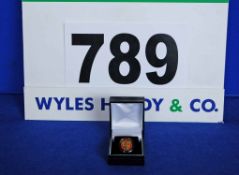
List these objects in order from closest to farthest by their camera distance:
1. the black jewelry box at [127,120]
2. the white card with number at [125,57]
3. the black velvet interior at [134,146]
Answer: the black velvet interior at [134,146] < the black jewelry box at [127,120] < the white card with number at [125,57]

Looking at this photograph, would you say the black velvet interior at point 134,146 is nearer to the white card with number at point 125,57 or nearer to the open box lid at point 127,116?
the open box lid at point 127,116

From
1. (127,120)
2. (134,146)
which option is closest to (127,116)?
(127,120)

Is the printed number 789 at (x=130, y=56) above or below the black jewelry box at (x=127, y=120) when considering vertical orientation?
above

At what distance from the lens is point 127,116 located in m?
1.65

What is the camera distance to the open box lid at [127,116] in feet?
5.29

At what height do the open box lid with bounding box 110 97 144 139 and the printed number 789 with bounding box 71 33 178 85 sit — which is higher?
the printed number 789 with bounding box 71 33 178 85

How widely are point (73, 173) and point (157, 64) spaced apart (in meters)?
0.69

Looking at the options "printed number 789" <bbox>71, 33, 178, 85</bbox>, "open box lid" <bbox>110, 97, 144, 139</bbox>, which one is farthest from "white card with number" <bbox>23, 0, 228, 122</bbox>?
"open box lid" <bbox>110, 97, 144, 139</bbox>

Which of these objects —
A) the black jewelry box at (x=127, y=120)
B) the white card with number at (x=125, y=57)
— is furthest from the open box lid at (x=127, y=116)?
the white card with number at (x=125, y=57)

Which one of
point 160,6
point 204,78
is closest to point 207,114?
point 204,78

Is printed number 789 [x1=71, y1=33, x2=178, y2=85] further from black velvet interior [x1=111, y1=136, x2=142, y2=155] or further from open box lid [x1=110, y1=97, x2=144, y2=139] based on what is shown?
black velvet interior [x1=111, y1=136, x2=142, y2=155]

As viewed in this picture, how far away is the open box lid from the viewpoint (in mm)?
1613

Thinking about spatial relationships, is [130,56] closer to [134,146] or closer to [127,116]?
[127,116]

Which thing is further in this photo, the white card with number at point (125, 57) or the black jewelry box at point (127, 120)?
the white card with number at point (125, 57)
